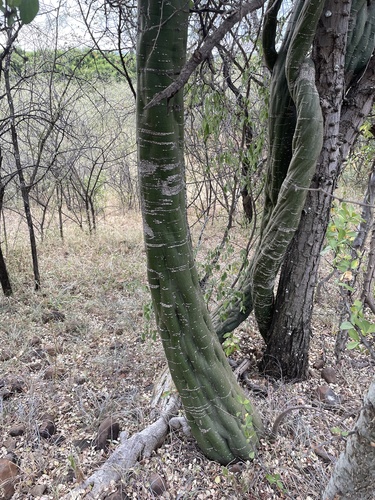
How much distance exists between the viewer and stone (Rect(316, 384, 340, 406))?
1.85 m

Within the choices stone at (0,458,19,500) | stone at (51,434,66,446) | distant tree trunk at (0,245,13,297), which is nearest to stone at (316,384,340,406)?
stone at (51,434,66,446)

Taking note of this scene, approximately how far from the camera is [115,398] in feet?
6.53

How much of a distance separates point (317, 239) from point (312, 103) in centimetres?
68

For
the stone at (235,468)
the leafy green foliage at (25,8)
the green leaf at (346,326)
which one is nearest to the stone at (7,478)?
the stone at (235,468)

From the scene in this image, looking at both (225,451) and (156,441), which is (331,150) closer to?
(225,451)

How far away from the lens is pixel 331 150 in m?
1.57

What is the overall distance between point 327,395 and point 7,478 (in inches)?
65.8

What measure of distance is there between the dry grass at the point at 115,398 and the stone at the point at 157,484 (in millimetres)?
22

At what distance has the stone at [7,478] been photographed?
1388mm

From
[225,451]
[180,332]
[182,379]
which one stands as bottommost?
[225,451]

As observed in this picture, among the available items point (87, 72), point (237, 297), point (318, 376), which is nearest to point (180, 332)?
point (237, 297)

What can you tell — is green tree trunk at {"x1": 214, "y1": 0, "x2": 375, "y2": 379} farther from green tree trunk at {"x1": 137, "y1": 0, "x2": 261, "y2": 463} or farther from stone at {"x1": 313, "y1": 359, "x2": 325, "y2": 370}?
green tree trunk at {"x1": 137, "y1": 0, "x2": 261, "y2": 463}

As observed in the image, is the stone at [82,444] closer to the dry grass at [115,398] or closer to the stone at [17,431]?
the dry grass at [115,398]

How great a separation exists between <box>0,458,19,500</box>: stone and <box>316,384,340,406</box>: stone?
160 centimetres
